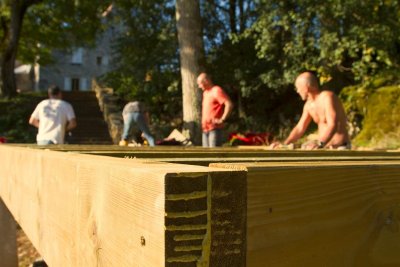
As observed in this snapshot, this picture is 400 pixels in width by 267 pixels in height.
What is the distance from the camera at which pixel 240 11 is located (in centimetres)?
1998

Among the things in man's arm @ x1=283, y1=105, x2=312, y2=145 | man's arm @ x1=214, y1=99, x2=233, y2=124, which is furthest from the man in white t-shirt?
man's arm @ x1=283, y1=105, x2=312, y2=145

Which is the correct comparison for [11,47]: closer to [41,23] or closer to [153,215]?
[41,23]

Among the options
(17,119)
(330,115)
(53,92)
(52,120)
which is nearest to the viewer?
(330,115)

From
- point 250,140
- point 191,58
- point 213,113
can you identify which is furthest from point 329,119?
point 191,58

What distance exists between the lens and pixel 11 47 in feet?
75.3

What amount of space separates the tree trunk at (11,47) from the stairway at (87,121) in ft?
8.80

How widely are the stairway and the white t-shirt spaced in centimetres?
955

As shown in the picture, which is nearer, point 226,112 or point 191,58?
point 226,112

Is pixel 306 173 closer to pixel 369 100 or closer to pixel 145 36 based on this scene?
pixel 369 100

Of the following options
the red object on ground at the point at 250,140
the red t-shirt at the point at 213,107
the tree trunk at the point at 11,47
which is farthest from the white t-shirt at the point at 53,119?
the tree trunk at the point at 11,47

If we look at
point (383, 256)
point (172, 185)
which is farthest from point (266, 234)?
point (383, 256)

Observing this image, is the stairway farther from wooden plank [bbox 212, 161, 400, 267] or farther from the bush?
wooden plank [bbox 212, 161, 400, 267]

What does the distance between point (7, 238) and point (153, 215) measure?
3254 mm

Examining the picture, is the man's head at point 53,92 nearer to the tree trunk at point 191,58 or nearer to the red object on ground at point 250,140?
the tree trunk at point 191,58
